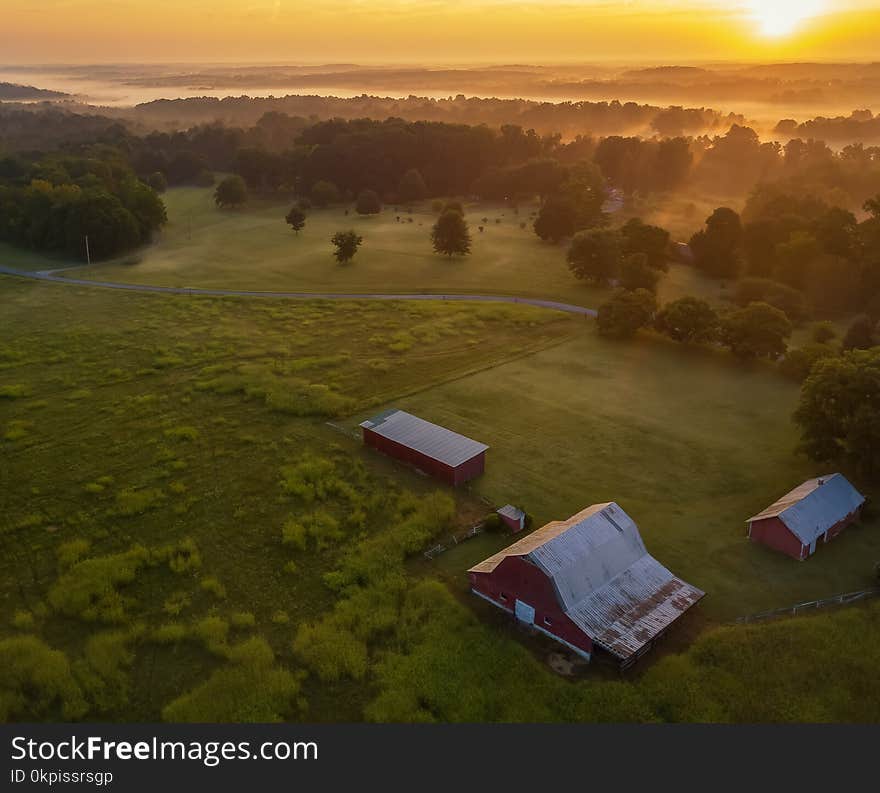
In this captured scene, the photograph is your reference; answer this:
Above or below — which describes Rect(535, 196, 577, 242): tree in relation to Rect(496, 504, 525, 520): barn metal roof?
above

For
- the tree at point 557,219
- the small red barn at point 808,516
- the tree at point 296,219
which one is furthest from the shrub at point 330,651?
the tree at point 296,219

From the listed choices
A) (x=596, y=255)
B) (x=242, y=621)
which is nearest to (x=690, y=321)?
(x=596, y=255)

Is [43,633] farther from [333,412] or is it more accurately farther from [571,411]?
[571,411]

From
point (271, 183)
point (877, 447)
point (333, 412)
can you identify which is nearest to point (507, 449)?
point (333, 412)

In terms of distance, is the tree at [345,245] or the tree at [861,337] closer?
the tree at [861,337]

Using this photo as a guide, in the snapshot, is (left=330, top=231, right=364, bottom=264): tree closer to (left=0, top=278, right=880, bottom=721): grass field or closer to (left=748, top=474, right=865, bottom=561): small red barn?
(left=0, top=278, right=880, bottom=721): grass field

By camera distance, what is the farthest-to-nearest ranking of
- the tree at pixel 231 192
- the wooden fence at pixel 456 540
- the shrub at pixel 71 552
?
the tree at pixel 231 192 < the wooden fence at pixel 456 540 < the shrub at pixel 71 552

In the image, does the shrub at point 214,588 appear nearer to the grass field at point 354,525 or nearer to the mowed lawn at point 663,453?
the grass field at point 354,525

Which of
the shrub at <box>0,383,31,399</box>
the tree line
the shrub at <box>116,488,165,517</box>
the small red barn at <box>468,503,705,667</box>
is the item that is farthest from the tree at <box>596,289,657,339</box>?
the tree line
